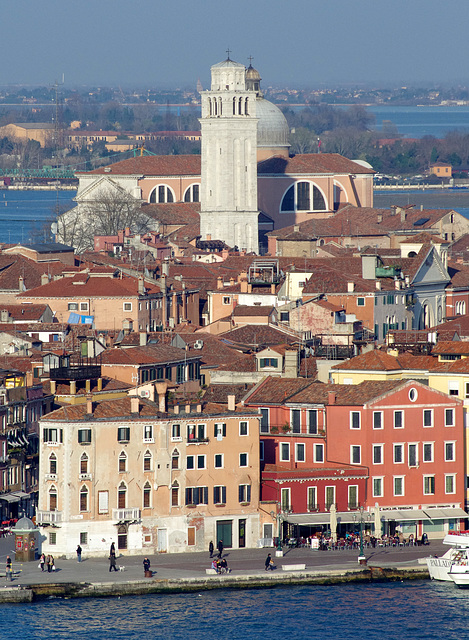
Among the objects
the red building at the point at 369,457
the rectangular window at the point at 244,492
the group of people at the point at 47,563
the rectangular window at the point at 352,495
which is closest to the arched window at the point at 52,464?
the group of people at the point at 47,563

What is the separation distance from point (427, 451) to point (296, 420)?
194 cm

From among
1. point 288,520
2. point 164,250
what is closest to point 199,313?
point 164,250

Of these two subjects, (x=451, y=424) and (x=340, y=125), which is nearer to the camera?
(x=451, y=424)

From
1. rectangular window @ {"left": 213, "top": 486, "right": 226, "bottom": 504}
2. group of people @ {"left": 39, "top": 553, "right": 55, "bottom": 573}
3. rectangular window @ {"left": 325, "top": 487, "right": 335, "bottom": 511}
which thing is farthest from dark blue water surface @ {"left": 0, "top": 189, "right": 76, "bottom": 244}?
group of people @ {"left": 39, "top": 553, "right": 55, "bottom": 573}

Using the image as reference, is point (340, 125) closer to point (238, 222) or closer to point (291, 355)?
point (238, 222)

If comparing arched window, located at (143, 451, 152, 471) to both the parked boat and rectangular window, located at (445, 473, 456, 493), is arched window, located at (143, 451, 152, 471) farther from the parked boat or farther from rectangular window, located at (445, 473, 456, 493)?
rectangular window, located at (445, 473, 456, 493)

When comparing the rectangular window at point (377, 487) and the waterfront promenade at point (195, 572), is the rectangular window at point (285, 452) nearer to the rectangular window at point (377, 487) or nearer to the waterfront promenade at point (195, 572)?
the rectangular window at point (377, 487)

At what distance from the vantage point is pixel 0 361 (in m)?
34.3

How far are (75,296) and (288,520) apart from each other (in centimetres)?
1828

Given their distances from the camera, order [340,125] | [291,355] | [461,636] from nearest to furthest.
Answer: [461,636] → [291,355] → [340,125]

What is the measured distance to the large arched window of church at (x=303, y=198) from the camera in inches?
3034

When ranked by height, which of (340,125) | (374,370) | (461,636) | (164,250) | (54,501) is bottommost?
(461,636)

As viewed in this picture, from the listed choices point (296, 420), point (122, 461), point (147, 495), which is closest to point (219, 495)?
point (147, 495)

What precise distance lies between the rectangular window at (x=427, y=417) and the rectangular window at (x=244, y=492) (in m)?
2.87
